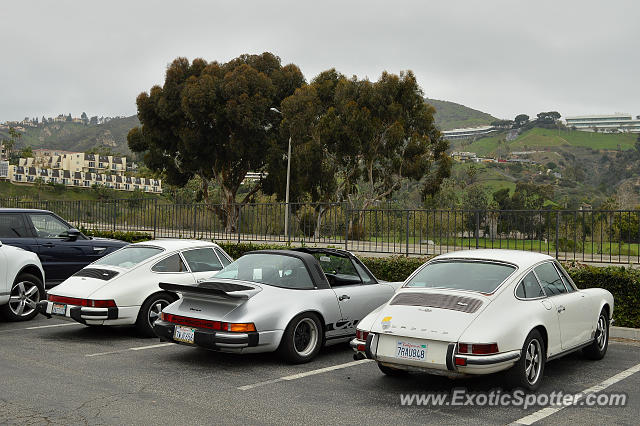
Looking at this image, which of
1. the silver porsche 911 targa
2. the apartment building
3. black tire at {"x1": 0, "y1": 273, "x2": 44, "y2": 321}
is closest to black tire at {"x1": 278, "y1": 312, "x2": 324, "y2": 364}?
the silver porsche 911 targa

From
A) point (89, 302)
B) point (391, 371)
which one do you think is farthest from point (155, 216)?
point (391, 371)

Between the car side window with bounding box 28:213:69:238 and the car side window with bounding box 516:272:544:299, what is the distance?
30.5ft

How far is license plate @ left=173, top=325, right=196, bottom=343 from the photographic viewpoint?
7.44 m

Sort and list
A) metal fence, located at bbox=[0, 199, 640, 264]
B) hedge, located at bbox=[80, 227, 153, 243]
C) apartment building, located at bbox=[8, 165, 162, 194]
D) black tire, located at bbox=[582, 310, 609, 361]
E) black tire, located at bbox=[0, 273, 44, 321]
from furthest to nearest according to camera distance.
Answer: apartment building, located at bbox=[8, 165, 162, 194], hedge, located at bbox=[80, 227, 153, 243], metal fence, located at bbox=[0, 199, 640, 264], black tire, located at bbox=[0, 273, 44, 321], black tire, located at bbox=[582, 310, 609, 361]

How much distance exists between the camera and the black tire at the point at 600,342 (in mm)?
8055

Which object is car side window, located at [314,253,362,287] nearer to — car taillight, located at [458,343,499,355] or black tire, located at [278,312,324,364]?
black tire, located at [278,312,324,364]

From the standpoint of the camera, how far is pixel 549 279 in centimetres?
738

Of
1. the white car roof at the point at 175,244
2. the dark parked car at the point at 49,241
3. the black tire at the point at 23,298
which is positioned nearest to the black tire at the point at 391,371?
the white car roof at the point at 175,244

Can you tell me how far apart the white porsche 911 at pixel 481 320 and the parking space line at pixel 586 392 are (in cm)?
42

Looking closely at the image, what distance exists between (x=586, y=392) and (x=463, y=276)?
1.72 metres

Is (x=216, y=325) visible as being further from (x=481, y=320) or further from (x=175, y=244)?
(x=175, y=244)

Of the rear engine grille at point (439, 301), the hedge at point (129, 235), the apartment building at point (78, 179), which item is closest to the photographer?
the rear engine grille at point (439, 301)

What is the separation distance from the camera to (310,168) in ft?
133

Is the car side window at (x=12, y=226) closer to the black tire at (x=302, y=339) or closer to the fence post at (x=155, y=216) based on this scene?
the black tire at (x=302, y=339)
